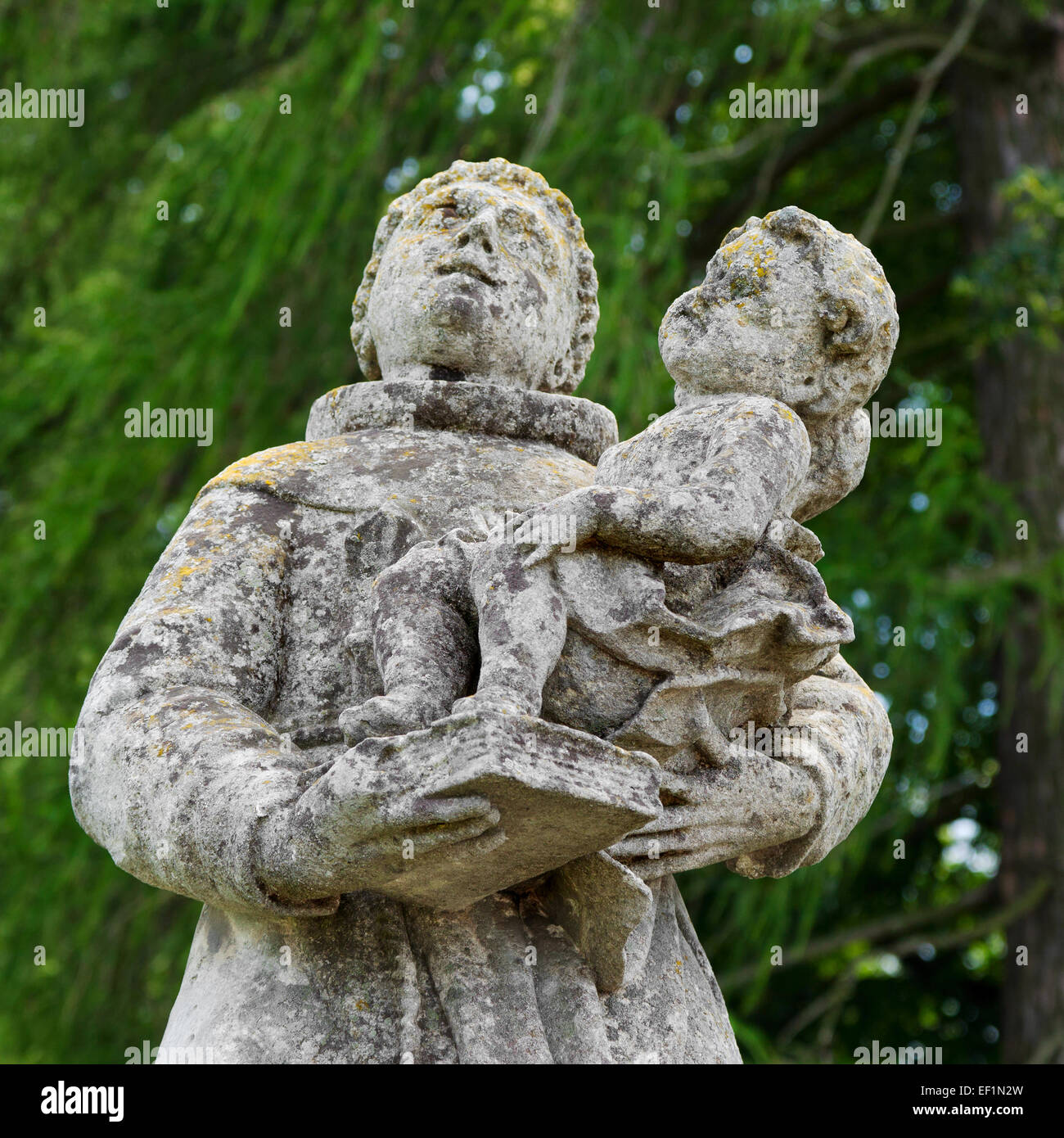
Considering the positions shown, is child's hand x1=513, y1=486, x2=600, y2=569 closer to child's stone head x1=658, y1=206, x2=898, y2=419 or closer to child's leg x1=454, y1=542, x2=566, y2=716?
child's leg x1=454, y1=542, x2=566, y2=716

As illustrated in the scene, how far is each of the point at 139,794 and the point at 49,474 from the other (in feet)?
A: 19.9

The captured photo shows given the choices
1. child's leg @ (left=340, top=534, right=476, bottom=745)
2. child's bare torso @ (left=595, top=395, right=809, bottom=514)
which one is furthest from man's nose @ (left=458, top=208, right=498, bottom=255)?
child's leg @ (left=340, top=534, right=476, bottom=745)

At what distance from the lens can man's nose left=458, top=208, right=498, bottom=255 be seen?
11.5 feet

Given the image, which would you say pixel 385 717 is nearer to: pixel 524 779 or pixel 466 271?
pixel 524 779

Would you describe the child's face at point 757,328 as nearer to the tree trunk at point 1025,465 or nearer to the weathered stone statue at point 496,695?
the weathered stone statue at point 496,695

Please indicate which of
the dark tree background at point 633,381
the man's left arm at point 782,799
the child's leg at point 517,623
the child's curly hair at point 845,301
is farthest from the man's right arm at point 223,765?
the dark tree background at point 633,381

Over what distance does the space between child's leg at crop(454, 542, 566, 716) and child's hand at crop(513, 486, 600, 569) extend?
18mm

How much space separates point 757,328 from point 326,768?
39.7 inches

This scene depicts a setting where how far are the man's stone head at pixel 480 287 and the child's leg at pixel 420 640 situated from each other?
0.63 meters

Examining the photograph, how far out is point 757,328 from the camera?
10.1ft

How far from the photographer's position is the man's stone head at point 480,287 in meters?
3.47

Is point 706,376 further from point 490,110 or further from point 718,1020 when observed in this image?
point 490,110

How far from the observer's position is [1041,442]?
8.28 meters
